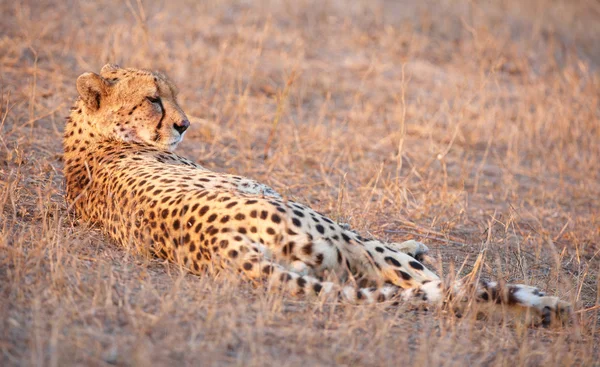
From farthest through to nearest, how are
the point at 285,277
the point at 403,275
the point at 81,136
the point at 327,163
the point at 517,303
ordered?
1. the point at 327,163
2. the point at 81,136
3. the point at 403,275
4. the point at 517,303
5. the point at 285,277

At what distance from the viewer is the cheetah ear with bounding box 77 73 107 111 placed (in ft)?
12.3

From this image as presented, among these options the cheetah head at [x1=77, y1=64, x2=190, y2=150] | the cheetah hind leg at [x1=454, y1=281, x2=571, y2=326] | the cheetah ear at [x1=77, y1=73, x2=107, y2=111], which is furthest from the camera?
the cheetah head at [x1=77, y1=64, x2=190, y2=150]

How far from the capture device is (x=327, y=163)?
215 inches

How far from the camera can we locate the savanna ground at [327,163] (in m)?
2.46

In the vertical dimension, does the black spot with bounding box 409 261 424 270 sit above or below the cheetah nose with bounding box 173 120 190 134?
below

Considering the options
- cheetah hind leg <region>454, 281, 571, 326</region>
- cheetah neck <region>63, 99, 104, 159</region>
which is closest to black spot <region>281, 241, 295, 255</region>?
cheetah hind leg <region>454, 281, 571, 326</region>

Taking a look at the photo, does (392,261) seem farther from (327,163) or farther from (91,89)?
(327,163)

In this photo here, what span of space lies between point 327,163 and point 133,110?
190cm

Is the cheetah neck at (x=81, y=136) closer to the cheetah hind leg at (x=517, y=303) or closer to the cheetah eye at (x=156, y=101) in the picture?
the cheetah eye at (x=156, y=101)

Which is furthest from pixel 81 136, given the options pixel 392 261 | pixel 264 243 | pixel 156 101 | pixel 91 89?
pixel 392 261

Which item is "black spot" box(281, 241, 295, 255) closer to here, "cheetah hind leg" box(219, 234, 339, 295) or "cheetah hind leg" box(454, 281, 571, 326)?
"cheetah hind leg" box(219, 234, 339, 295)

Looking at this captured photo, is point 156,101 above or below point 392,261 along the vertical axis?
above

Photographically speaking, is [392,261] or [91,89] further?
[91,89]

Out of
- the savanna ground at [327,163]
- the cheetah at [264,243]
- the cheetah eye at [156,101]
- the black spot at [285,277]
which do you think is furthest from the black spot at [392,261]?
the cheetah eye at [156,101]
